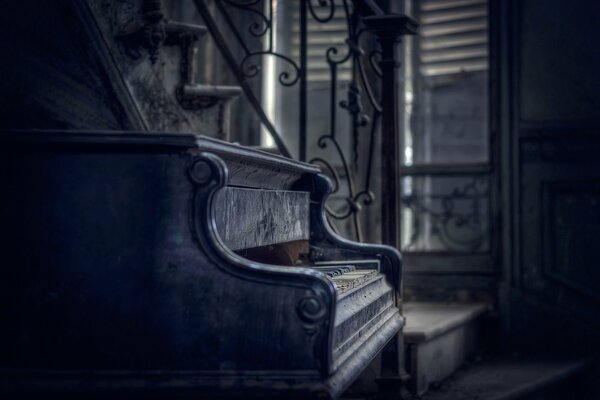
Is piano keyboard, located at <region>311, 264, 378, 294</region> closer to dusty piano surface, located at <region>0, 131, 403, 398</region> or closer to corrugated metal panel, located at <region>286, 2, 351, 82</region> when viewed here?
dusty piano surface, located at <region>0, 131, 403, 398</region>

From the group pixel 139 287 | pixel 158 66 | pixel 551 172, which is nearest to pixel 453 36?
pixel 551 172

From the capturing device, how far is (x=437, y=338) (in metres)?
3.80

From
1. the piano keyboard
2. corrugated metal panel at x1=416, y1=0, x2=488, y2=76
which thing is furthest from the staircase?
corrugated metal panel at x1=416, y1=0, x2=488, y2=76

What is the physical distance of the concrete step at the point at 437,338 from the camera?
11.4 ft

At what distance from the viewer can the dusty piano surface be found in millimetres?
1525

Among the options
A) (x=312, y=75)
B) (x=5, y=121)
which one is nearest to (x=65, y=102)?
(x=5, y=121)

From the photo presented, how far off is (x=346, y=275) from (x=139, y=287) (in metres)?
0.85

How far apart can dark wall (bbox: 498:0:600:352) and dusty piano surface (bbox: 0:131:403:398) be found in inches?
132

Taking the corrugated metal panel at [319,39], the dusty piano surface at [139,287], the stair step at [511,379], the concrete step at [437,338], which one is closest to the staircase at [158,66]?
the dusty piano surface at [139,287]

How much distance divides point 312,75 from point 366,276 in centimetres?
376

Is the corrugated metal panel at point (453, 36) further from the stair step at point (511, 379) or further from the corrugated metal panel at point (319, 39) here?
the stair step at point (511, 379)

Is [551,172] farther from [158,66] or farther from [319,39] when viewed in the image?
[158,66]

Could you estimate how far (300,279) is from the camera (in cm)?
153

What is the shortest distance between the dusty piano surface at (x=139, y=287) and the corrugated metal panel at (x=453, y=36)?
469 centimetres
